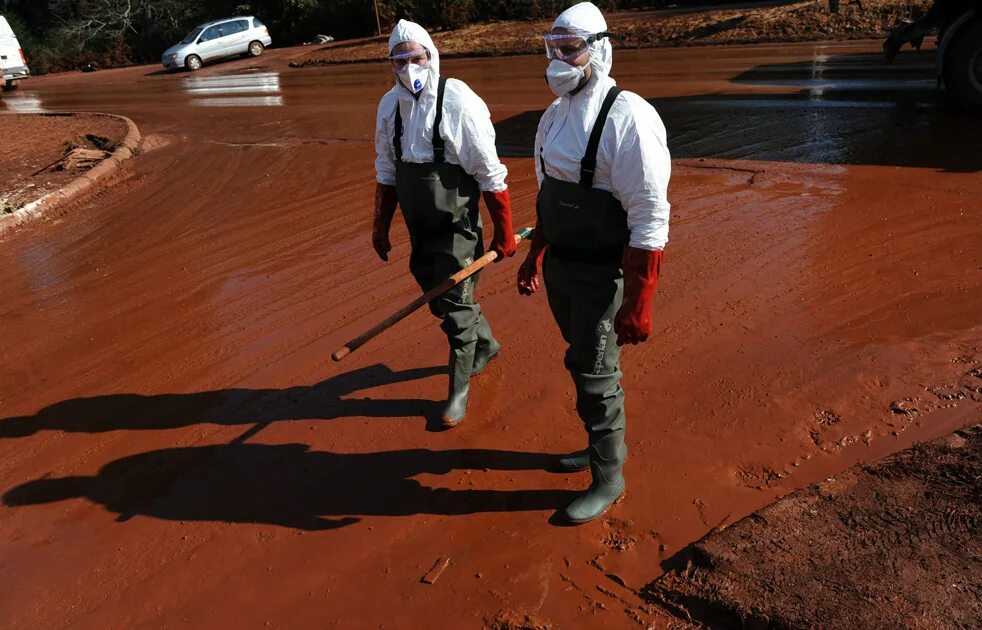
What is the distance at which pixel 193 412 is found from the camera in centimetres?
486


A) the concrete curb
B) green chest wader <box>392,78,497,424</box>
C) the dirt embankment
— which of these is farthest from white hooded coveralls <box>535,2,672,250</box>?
the dirt embankment

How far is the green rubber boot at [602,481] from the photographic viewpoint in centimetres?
352

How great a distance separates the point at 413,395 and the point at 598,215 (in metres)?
2.12

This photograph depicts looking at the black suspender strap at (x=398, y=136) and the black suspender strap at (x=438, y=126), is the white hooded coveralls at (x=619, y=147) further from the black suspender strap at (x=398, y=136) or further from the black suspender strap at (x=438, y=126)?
the black suspender strap at (x=398, y=136)

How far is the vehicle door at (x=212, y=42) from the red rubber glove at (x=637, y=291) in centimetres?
2542

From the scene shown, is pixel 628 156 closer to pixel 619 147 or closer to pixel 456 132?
pixel 619 147

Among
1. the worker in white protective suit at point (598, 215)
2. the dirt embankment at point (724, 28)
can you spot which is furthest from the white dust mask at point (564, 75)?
the dirt embankment at point (724, 28)

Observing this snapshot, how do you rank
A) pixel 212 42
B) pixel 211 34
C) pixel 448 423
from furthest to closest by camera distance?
pixel 211 34, pixel 212 42, pixel 448 423

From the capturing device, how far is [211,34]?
25.3 meters

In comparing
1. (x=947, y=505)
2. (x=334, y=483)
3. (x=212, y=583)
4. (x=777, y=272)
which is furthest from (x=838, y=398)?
(x=212, y=583)

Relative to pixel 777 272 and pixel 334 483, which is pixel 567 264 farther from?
pixel 777 272

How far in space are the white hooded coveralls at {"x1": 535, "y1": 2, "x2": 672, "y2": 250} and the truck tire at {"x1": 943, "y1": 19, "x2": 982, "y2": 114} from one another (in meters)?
7.80

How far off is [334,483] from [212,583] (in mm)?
797

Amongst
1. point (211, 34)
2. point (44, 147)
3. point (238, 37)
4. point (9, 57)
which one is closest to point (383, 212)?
point (44, 147)
